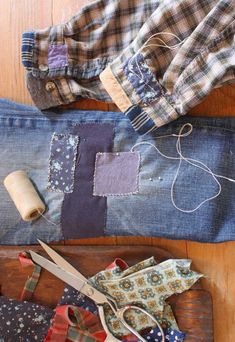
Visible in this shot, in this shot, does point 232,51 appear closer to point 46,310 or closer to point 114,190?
point 114,190

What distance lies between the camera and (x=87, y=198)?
0.83 metres

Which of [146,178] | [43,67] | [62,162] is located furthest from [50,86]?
[146,178]

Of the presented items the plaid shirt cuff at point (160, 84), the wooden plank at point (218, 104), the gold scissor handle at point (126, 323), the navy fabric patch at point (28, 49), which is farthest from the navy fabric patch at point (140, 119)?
the gold scissor handle at point (126, 323)

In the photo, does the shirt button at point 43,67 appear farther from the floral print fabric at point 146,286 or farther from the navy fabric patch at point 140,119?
the floral print fabric at point 146,286

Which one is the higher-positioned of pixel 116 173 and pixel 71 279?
pixel 116 173

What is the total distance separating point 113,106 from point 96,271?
34 cm

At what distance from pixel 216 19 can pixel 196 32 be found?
41mm

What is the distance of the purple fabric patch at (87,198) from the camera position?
2.72ft

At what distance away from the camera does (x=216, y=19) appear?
0.74m

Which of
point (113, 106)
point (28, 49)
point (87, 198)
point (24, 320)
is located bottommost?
point (24, 320)

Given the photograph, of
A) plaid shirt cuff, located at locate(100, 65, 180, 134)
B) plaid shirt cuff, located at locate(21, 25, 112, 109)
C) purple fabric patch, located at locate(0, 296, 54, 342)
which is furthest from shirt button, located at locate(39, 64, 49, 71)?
purple fabric patch, located at locate(0, 296, 54, 342)

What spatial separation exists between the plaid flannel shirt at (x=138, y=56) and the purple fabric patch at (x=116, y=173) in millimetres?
66

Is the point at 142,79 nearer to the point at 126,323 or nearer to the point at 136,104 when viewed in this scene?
the point at 136,104

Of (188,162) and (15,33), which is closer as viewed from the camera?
(188,162)
